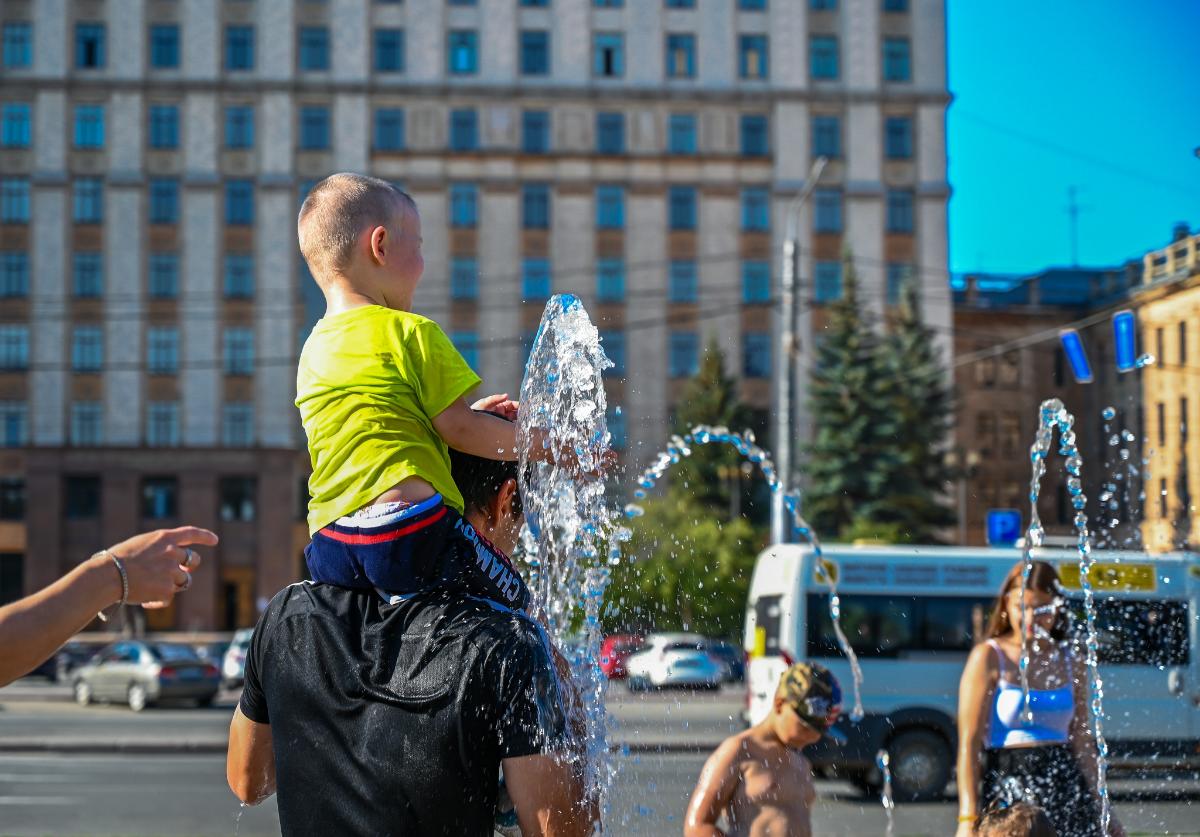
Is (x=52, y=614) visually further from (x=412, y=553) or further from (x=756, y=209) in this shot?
(x=756, y=209)

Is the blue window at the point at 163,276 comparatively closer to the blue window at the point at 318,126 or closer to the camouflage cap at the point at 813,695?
the blue window at the point at 318,126

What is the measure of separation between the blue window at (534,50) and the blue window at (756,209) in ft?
28.9

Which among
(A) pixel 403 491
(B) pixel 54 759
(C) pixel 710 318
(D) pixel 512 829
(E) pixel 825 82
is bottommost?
(B) pixel 54 759

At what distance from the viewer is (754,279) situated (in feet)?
181

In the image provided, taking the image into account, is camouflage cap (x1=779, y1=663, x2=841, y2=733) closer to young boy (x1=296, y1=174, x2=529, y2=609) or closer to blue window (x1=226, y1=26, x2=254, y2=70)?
young boy (x1=296, y1=174, x2=529, y2=609)

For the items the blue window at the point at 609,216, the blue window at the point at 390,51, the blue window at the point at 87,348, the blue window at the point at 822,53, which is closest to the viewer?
the blue window at the point at 87,348

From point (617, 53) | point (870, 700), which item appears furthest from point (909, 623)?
point (617, 53)

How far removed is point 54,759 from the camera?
1780cm

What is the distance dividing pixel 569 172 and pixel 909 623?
41710mm

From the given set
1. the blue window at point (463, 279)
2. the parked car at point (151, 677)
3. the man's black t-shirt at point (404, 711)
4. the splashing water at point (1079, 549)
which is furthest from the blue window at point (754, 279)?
the man's black t-shirt at point (404, 711)

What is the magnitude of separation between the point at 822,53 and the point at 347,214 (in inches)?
2202

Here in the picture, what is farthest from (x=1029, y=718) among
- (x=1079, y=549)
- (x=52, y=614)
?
(x=52, y=614)

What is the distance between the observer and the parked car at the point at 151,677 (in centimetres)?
2866

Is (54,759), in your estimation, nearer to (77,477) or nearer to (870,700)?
(870,700)
